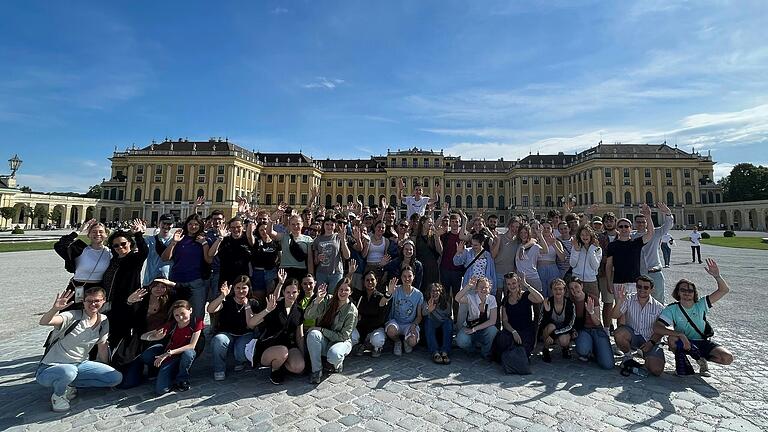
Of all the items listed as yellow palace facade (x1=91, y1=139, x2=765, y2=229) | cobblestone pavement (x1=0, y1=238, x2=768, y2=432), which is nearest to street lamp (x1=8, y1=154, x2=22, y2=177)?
yellow palace facade (x1=91, y1=139, x2=765, y2=229)

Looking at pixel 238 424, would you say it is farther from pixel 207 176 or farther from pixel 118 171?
pixel 118 171

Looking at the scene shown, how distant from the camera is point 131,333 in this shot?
4578mm

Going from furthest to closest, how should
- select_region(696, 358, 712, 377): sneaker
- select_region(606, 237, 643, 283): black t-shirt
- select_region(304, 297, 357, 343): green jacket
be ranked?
select_region(606, 237, 643, 283): black t-shirt
select_region(304, 297, 357, 343): green jacket
select_region(696, 358, 712, 377): sneaker

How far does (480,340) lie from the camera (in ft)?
17.3

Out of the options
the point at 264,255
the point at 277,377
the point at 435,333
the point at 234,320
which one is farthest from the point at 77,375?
the point at 435,333

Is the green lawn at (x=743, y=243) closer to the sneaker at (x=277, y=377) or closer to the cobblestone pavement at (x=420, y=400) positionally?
the cobblestone pavement at (x=420, y=400)

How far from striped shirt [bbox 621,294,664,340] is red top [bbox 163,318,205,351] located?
Answer: 5.75m

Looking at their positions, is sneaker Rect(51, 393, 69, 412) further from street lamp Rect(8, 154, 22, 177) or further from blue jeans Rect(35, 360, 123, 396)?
street lamp Rect(8, 154, 22, 177)

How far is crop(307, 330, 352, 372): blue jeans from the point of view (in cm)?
448

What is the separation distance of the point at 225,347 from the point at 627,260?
19.4 feet

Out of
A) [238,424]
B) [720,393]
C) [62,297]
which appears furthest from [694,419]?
[62,297]

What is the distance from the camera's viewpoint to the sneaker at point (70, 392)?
3.77 meters

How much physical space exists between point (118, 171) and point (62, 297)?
267 feet

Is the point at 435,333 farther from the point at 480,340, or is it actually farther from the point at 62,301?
the point at 62,301
